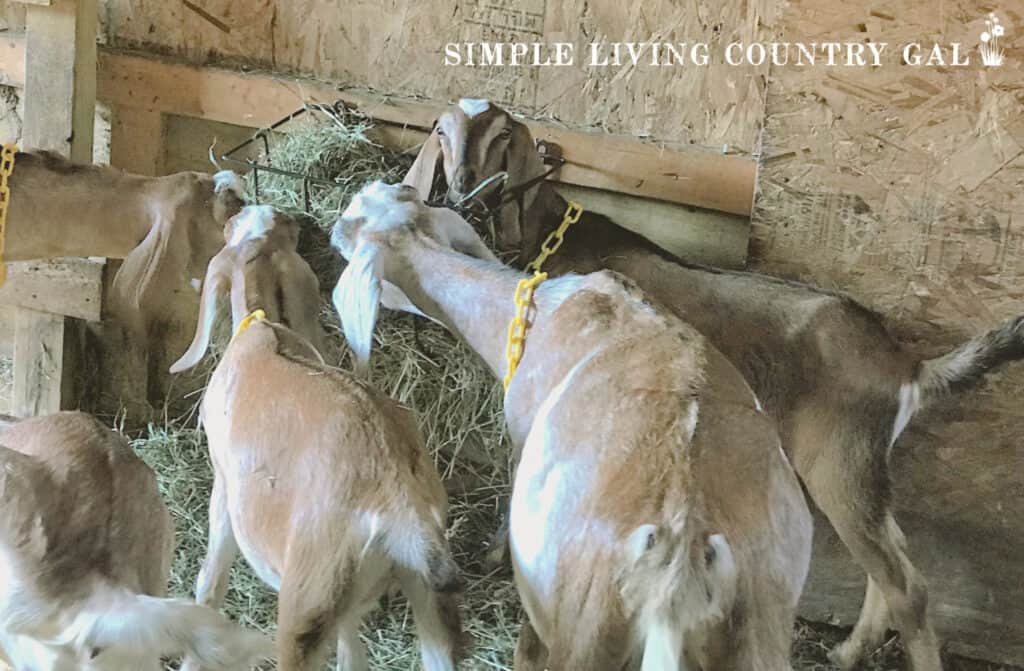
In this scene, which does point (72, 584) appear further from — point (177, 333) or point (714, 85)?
point (714, 85)

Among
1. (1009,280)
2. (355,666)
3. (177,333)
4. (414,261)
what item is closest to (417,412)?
(414,261)

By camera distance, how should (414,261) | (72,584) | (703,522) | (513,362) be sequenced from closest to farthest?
(703,522), (72,584), (513,362), (414,261)

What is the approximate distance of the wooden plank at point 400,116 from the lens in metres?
4.14

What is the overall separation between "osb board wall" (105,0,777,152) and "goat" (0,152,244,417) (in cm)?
75

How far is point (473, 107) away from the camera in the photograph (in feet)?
13.2

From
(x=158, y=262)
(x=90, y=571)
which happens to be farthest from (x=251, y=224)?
(x=90, y=571)

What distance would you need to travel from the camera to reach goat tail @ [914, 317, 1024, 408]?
11.0 ft

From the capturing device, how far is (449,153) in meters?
4.03

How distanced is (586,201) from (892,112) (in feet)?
3.93

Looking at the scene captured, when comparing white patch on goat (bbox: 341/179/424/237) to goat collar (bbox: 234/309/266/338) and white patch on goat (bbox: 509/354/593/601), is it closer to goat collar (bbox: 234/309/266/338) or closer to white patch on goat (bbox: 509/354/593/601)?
goat collar (bbox: 234/309/266/338)

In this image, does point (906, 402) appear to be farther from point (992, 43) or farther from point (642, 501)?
point (642, 501)

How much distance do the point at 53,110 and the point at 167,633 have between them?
2816 millimetres

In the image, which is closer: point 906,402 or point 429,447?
point 906,402

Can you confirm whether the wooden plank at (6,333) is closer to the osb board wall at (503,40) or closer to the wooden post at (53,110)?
the wooden post at (53,110)
